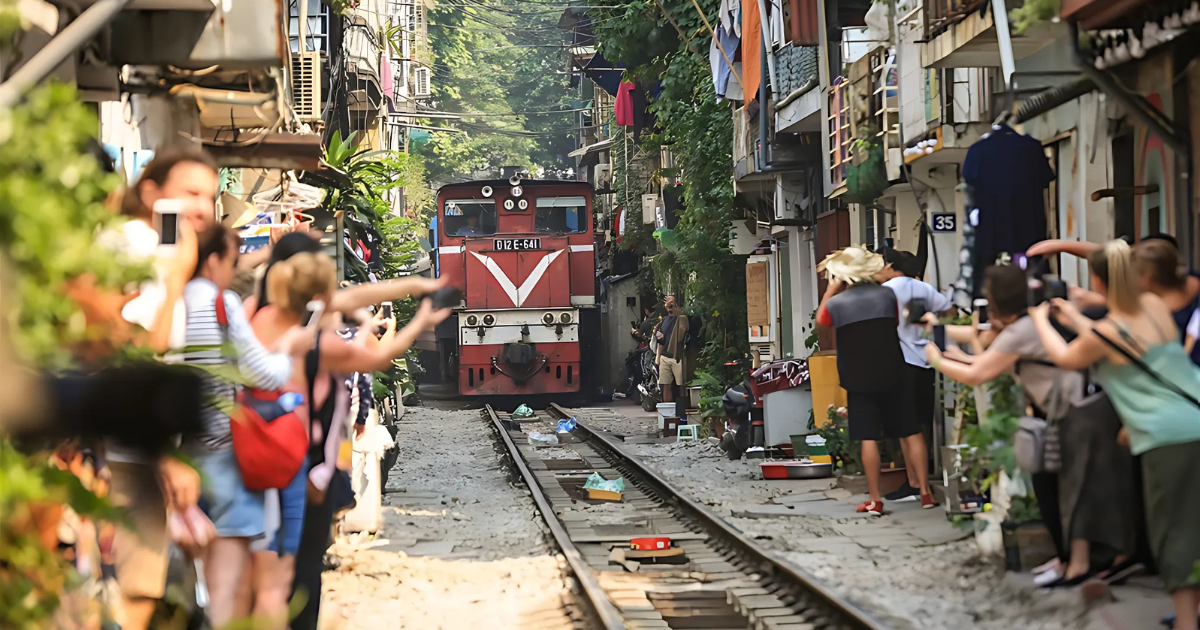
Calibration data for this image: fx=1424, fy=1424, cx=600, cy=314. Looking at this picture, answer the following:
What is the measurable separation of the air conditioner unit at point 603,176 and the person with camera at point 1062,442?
3578cm

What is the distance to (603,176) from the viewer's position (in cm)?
4469

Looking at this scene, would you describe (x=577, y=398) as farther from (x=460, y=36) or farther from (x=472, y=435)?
(x=460, y=36)

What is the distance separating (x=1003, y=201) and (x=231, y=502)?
504cm

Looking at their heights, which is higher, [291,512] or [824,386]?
[824,386]

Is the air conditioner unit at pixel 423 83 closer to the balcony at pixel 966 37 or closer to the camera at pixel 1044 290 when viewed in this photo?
the balcony at pixel 966 37

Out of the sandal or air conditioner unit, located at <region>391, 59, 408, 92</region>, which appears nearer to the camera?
the sandal

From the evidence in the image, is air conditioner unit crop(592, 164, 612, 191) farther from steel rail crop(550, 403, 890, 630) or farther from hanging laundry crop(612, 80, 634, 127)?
steel rail crop(550, 403, 890, 630)

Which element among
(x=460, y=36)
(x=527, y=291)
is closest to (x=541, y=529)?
(x=527, y=291)

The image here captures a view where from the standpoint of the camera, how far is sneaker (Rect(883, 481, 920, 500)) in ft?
34.9

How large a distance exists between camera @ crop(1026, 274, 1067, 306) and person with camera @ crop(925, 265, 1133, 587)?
1 centimetres

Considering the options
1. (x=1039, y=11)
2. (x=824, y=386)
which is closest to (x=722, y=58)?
(x=824, y=386)

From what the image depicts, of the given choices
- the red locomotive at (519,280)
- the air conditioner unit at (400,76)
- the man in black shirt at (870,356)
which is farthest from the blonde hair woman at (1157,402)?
the air conditioner unit at (400,76)

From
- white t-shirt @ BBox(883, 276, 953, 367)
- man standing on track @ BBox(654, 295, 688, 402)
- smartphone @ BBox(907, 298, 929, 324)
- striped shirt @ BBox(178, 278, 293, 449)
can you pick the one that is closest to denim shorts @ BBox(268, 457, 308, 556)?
striped shirt @ BBox(178, 278, 293, 449)

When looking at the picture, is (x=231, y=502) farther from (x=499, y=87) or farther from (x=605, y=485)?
(x=499, y=87)
